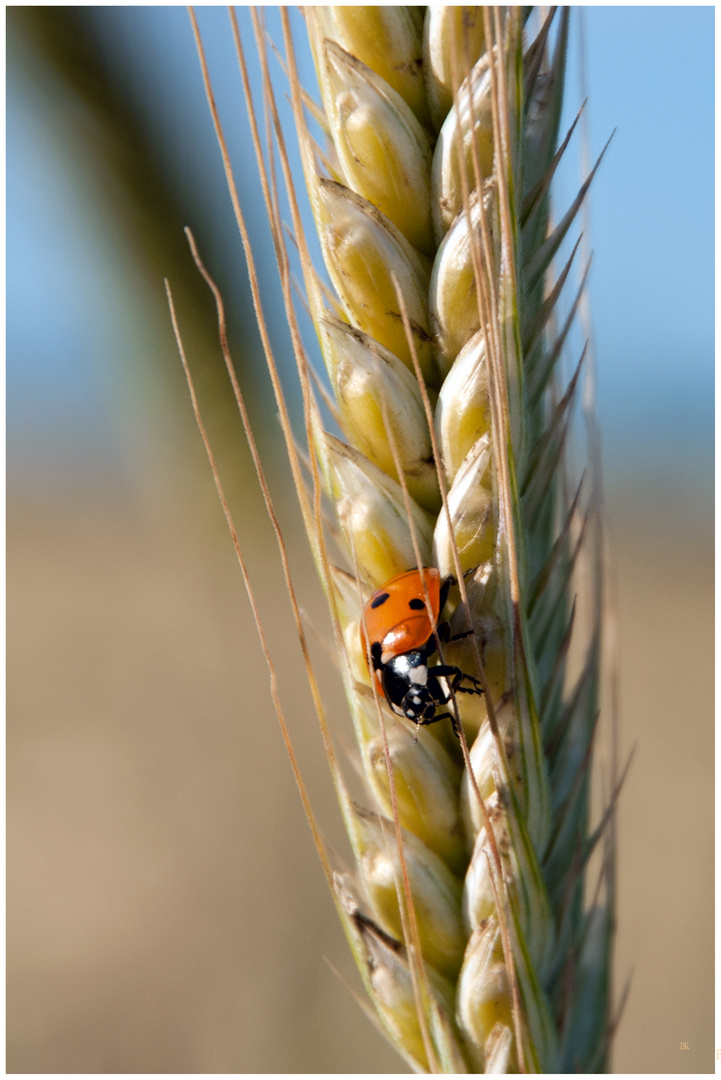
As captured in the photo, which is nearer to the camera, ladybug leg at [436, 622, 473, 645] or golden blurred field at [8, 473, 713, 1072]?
ladybug leg at [436, 622, 473, 645]

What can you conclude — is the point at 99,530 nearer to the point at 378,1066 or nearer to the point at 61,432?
the point at 61,432

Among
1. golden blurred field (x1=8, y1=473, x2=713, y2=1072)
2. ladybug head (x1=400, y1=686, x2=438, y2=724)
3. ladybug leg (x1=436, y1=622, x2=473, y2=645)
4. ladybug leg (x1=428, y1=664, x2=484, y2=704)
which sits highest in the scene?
ladybug leg (x1=436, y1=622, x2=473, y2=645)

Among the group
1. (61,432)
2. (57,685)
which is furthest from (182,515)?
(61,432)

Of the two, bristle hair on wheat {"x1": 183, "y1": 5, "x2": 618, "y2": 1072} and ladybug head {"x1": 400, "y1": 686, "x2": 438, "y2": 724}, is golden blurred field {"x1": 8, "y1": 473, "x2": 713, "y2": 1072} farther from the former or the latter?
ladybug head {"x1": 400, "y1": 686, "x2": 438, "y2": 724}

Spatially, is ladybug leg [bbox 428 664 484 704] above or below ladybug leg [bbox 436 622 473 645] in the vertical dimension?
below

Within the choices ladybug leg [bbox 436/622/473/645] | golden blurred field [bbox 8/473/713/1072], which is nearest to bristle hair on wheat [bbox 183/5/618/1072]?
ladybug leg [bbox 436/622/473/645]

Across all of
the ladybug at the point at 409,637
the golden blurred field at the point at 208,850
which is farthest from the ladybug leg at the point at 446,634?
the golden blurred field at the point at 208,850

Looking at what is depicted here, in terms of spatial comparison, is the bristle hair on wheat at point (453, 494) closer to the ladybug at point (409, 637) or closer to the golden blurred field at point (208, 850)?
the ladybug at point (409, 637)
